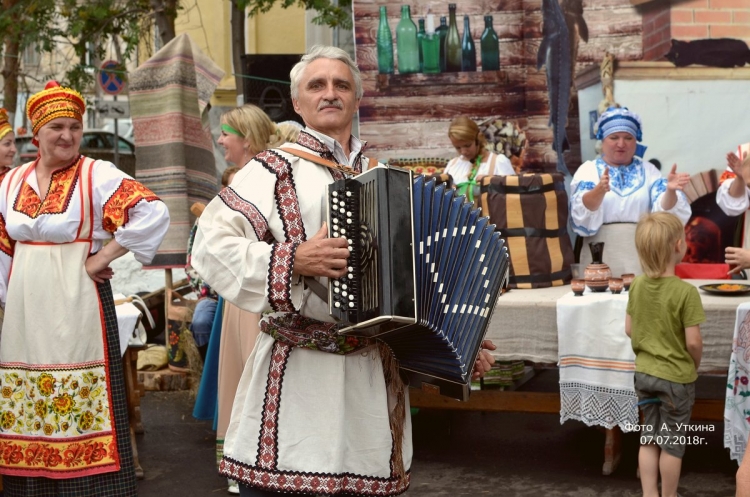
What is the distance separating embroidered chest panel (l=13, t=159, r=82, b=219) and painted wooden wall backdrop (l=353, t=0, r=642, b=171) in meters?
3.37

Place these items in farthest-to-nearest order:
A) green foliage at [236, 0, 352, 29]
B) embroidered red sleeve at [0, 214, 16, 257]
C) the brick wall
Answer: green foliage at [236, 0, 352, 29] → the brick wall → embroidered red sleeve at [0, 214, 16, 257]

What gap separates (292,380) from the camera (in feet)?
9.55

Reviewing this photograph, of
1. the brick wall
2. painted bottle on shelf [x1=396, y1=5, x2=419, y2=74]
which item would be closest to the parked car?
painted bottle on shelf [x1=396, y1=5, x2=419, y2=74]

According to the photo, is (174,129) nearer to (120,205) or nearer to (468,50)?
(468,50)

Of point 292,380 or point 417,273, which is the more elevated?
point 417,273

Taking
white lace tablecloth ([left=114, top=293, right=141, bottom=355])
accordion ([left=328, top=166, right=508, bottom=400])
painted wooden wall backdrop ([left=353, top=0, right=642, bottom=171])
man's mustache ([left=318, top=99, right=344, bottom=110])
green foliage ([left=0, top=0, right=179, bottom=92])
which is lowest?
white lace tablecloth ([left=114, top=293, right=141, bottom=355])

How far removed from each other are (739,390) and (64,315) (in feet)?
9.87

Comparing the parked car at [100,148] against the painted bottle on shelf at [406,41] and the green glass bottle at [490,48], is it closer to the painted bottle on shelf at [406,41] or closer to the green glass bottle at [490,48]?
the painted bottle on shelf at [406,41]

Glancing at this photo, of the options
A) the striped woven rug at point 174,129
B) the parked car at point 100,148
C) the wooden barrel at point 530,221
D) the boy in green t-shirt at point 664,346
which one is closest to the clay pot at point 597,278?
the wooden barrel at point 530,221

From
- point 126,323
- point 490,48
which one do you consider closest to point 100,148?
point 490,48

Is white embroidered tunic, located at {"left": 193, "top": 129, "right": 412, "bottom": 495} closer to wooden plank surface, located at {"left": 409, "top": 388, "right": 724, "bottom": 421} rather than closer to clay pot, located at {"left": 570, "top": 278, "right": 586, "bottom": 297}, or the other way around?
clay pot, located at {"left": 570, "top": 278, "right": 586, "bottom": 297}

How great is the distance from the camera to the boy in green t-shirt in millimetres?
4355

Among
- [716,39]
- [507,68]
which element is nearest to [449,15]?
[507,68]

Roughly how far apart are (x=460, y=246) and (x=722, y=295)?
99.9 inches
